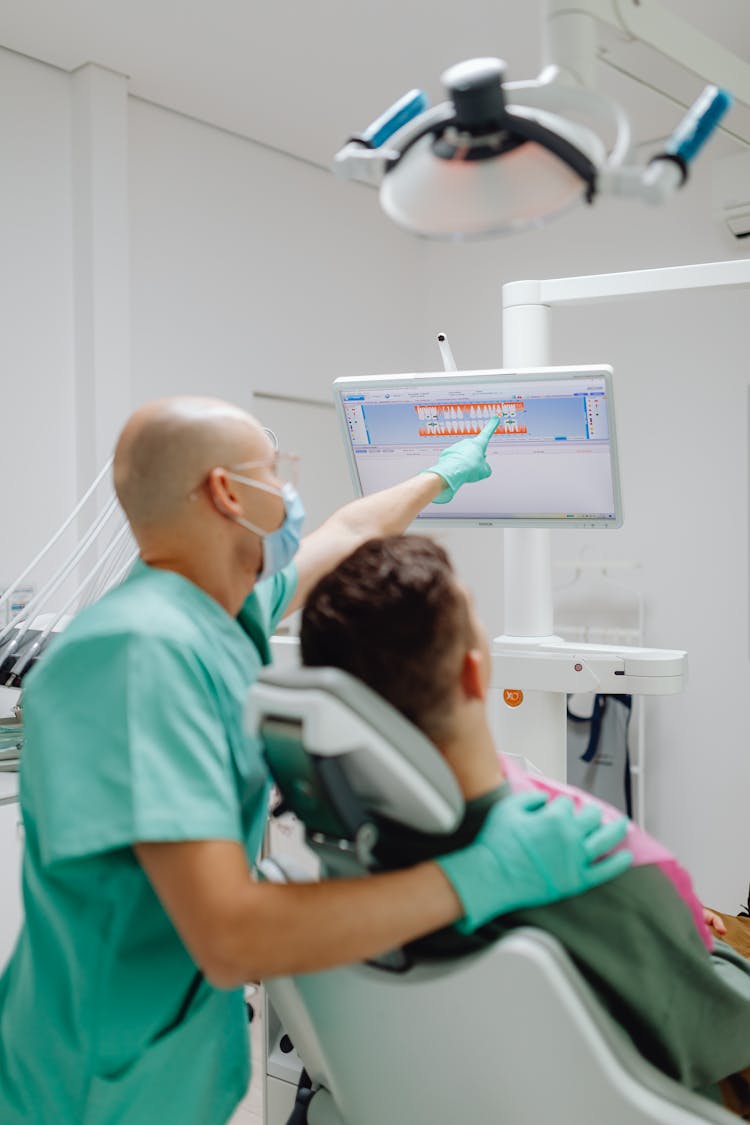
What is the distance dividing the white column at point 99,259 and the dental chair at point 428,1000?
2336mm

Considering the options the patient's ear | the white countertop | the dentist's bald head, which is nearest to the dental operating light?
the dentist's bald head

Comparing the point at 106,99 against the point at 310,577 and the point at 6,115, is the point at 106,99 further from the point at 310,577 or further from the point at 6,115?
the point at 310,577

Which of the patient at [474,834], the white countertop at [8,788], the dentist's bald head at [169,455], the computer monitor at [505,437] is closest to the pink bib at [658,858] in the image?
the patient at [474,834]

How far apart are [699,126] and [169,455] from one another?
639 millimetres

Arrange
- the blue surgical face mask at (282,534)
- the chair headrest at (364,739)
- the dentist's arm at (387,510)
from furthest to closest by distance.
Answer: the dentist's arm at (387,510), the blue surgical face mask at (282,534), the chair headrest at (364,739)

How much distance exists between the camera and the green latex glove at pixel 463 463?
76.0 inches

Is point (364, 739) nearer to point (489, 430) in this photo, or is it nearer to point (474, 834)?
point (474, 834)

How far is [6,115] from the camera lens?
300 cm

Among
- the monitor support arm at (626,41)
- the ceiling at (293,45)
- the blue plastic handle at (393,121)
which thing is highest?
the ceiling at (293,45)

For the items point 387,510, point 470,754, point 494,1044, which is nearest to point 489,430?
point 387,510

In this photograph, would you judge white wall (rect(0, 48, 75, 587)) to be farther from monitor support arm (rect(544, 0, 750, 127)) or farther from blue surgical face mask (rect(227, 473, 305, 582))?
monitor support arm (rect(544, 0, 750, 127))

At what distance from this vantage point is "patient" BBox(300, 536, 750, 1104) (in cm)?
103

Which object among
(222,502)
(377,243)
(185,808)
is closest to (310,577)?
(222,502)

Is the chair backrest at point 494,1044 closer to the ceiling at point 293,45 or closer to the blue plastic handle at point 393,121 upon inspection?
the blue plastic handle at point 393,121
